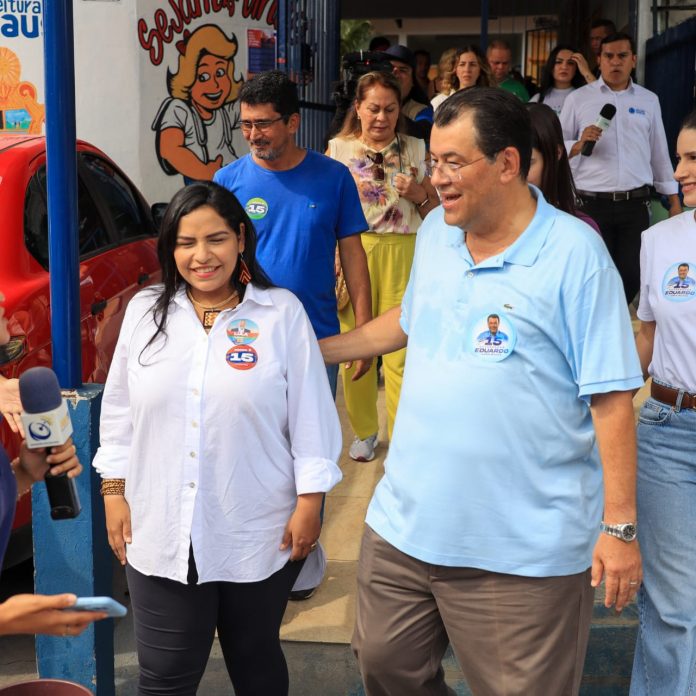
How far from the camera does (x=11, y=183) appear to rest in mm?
4754

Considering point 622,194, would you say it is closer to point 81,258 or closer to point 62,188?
point 81,258

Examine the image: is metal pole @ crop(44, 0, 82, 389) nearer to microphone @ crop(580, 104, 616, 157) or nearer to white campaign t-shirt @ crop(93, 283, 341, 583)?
white campaign t-shirt @ crop(93, 283, 341, 583)

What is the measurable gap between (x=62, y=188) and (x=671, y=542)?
2215 mm

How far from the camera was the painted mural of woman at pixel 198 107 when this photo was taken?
933 cm

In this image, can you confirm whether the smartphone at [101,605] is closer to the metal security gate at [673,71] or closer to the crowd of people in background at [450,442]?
the crowd of people in background at [450,442]

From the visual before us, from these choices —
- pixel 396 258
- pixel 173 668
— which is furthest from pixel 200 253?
pixel 396 258

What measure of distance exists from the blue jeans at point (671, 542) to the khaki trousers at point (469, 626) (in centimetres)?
59

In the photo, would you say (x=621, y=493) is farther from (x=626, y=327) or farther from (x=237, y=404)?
(x=237, y=404)

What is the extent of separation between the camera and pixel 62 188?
3.55 meters

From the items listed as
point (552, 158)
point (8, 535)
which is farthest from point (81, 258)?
point (8, 535)

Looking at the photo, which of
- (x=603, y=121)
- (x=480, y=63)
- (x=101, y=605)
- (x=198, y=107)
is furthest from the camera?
(x=198, y=107)

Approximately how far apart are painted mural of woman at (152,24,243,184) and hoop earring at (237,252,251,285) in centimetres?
622

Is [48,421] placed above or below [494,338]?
below

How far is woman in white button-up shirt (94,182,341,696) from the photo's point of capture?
3082 mm
